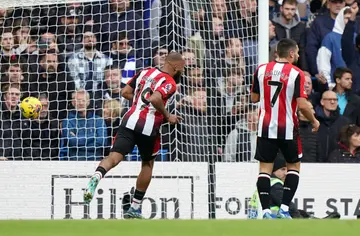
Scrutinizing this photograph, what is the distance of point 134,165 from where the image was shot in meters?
12.2

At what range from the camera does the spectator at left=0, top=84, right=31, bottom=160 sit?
1286 cm

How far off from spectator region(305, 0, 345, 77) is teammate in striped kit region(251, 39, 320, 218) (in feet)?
12.1

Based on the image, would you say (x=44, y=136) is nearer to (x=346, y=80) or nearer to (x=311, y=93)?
(x=311, y=93)

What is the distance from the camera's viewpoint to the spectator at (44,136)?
1278cm

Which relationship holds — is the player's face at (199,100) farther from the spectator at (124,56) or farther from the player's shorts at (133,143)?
the player's shorts at (133,143)

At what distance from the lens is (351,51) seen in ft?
45.9

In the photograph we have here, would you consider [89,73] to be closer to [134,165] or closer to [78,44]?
[78,44]

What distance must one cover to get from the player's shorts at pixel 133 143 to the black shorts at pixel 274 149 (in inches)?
46.0

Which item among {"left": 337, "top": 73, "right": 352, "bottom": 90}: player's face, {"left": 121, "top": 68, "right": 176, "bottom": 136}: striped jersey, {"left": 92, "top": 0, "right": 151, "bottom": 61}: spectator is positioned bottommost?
{"left": 121, "top": 68, "right": 176, "bottom": 136}: striped jersey

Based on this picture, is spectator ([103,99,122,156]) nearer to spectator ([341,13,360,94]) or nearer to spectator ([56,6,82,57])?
spectator ([56,6,82,57])

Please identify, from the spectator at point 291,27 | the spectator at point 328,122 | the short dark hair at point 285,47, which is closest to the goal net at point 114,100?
the spectator at point 291,27

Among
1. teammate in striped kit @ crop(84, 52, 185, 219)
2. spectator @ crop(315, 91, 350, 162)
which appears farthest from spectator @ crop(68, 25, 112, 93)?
spectator @ crop(315, 91, 350, 162)

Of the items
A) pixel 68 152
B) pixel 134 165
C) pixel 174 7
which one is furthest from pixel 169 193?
pixel 174 7

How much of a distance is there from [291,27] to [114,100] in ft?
8.93
